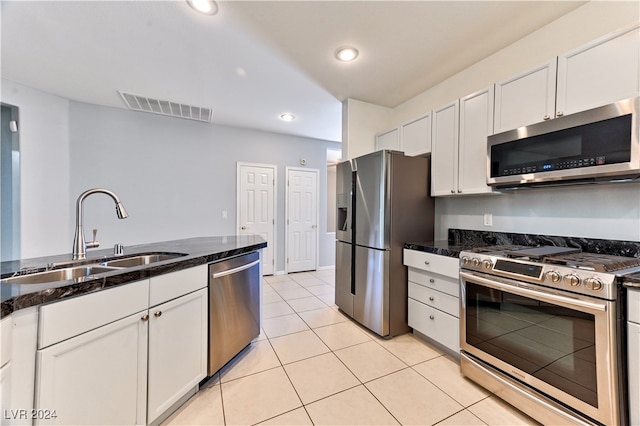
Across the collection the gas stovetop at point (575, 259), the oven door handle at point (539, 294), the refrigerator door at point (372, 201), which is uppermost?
the refrigerator door at point (372, 201)

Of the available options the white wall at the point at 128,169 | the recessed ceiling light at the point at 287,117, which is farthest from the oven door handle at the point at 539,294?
the white wall at the point at 128,169

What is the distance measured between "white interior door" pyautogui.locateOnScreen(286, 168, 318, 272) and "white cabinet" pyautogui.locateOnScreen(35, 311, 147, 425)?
359cm

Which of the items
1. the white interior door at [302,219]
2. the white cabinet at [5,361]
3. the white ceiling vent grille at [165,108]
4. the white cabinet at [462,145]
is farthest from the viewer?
the white interior door at [302,219]

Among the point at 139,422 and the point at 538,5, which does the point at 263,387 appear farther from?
the point at 538,5

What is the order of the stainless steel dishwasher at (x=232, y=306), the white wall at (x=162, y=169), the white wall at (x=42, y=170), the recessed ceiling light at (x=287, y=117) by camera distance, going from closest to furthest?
the stainless steel dishwasher at (x=232, y=306)
the white wall at (x=42, y=170)
the white wall at (x=162, y=169)
the recessed ceiling light at (x=287, y=117)

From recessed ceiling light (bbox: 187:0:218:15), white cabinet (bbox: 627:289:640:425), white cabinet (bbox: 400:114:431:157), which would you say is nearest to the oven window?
white cabinet (bbox: 627:289:640:425)

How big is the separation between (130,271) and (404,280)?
2.14 m

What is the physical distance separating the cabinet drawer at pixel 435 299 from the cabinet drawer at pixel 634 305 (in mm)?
929

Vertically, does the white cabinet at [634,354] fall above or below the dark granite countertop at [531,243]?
below

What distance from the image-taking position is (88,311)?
41.4 inches

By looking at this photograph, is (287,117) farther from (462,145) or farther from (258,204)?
(462,145)

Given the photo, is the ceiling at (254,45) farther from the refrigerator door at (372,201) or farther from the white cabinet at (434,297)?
the white cabinet at (434,297)

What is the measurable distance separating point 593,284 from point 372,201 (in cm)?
156

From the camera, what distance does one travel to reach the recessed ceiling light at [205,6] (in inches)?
68.7
